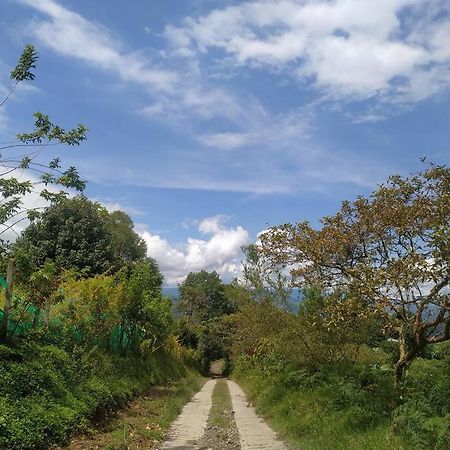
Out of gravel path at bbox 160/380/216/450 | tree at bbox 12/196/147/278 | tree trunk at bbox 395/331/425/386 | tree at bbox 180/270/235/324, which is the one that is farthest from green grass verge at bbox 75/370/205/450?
tree at bbox 180/270/235/324

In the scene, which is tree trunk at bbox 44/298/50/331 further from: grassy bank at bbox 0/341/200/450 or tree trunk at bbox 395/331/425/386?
tree trunk at bbox 395/331/425/386

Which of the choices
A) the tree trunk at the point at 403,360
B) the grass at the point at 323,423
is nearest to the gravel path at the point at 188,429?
the grass at the point at 323,423

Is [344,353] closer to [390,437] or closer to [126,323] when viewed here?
[390,437]

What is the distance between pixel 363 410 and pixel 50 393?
674cm

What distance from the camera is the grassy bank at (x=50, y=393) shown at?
862cm

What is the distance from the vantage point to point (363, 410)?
405 inches

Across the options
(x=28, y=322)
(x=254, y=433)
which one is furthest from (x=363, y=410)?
(x=28, y=322)

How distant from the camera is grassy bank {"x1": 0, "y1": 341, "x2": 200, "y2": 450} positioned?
8.62m

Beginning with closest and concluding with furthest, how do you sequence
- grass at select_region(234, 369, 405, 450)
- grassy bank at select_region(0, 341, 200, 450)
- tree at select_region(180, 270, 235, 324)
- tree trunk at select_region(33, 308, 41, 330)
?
grassy bank at select_region(0, 341, 200, 450) < grass at select_region(234, 369, 405, 450) < tree trunk at select_region(33, 308, 41, 330) < tree at select_region(180, 270, 235, 324)

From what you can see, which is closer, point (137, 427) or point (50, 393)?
point (50, 393)

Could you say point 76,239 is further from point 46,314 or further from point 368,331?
point 368,331

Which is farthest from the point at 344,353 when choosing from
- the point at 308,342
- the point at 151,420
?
the point at 151,420

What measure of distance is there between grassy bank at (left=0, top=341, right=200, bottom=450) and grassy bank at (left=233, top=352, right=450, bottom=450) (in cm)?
449

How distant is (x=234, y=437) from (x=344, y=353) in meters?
5.40
